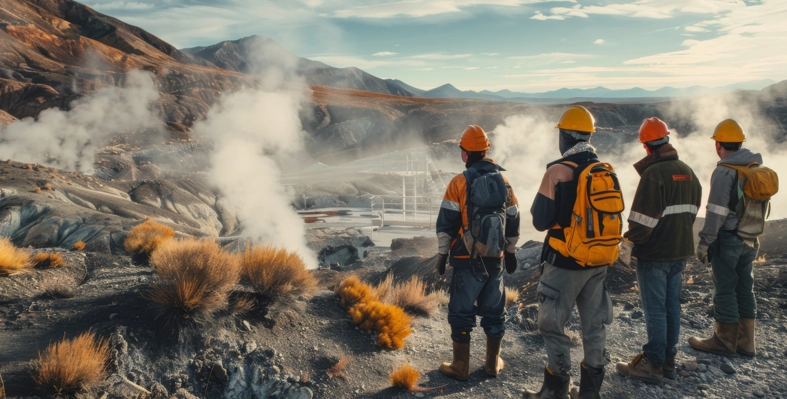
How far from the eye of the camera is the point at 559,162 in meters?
3.37

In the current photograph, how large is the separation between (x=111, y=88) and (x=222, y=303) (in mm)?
72163

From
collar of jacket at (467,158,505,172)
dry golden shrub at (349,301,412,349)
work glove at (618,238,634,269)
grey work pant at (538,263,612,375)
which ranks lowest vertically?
dry golden shrub at (349,301,412,349)

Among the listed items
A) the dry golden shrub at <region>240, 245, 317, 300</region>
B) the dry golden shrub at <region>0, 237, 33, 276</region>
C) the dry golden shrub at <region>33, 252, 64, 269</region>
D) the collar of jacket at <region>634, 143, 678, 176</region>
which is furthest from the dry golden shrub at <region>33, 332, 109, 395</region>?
the collar of jacket at <region>634, 143, 678, 176</region>

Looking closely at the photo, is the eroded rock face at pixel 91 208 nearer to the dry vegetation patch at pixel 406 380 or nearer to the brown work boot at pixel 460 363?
the dry vegetation patch at pixel 406 380

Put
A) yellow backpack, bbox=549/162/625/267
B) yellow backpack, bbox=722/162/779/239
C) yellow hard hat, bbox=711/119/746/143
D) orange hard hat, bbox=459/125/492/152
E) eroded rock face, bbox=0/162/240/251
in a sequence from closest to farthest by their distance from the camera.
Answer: yellow backpack, bbox=549/162/625/267 < orange hard hat, bbox=459/125/492/152 < yellow backpack, bbox=722/162/779/239 < yellow hard hat, bbox=711/119/746/143 < eroded rock face, bbox=0/162/240/251

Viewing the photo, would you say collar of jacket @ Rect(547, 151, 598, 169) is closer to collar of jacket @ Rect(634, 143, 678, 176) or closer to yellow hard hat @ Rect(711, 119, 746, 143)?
collar of jacket @ Rect(634, 143, 678, 176)

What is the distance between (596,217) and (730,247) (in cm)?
201

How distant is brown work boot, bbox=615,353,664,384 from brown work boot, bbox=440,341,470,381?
1.43 metres

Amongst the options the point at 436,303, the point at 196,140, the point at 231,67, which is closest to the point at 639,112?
the point at 196,140

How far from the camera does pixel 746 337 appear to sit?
4559 mm

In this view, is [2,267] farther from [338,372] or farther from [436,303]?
[436,303]

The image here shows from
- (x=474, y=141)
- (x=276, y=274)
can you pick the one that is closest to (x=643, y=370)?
(x=474, y=141)

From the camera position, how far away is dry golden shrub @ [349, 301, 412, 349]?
4.98m

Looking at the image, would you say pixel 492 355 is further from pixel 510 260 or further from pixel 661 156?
pixel 661 156
